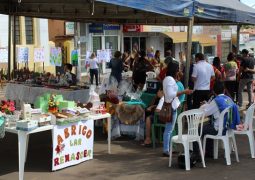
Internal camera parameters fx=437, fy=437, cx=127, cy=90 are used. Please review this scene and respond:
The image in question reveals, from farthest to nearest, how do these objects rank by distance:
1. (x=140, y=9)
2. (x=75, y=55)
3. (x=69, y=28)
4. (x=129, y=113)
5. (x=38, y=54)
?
1. (x=69, y=28)
2. (x=75, y=55)
3. (x=38, y=54)
4. (x=129, y=113)
5. (x=140, y=9)

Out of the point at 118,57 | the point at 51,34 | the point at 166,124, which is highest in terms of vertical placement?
the point at 51,34

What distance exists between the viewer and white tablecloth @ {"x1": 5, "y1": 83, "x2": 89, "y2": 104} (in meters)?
9.41

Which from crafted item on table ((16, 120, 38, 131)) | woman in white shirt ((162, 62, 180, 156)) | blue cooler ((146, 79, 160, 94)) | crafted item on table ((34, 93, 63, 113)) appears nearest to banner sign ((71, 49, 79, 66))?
blue cooler ((146, 79, 160, 94))

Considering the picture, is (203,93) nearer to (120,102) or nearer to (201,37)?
(120,102)

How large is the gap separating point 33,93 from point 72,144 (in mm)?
3849

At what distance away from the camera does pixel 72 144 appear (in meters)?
6.77

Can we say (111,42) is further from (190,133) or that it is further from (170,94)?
(190,133)

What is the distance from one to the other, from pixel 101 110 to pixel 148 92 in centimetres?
172

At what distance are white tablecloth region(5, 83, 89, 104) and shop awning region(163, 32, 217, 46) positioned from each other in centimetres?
2342

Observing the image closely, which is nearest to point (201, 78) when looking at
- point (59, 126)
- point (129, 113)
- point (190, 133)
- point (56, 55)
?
point (129, 113)

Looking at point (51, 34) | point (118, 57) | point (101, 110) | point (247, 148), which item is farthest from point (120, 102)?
point (51, 34)

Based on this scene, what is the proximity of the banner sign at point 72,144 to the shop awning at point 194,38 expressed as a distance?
88.1 ft

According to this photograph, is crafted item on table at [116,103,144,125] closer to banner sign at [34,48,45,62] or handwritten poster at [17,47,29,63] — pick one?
handwritten poster at [17,47,29,63]

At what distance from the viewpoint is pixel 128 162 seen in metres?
7.15
